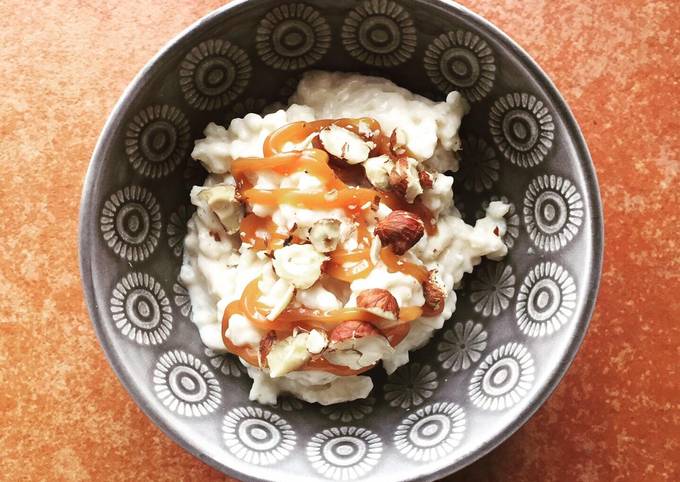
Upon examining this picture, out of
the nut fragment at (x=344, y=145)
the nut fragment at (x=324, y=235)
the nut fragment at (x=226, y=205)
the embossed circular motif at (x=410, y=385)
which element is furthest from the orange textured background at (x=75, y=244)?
the nut fragment at (x=324, y=235)

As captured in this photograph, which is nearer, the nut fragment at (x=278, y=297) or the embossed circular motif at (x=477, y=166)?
the nut fragment at (x=278, y=297)

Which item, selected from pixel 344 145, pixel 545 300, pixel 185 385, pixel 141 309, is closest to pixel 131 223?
pixel 141 309

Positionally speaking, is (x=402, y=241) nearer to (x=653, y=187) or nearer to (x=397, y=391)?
(x=397, y=391)

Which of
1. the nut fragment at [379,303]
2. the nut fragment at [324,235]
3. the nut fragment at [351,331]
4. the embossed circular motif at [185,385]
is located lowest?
the embossed circular motif at [185,385]

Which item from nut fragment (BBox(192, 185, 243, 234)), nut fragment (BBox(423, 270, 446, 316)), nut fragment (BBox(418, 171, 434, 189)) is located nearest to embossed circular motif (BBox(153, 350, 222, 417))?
nut fragment (BBox(192, 185, 243, 234))

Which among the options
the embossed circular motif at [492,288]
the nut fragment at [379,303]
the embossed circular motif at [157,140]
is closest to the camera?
the nut fragment at [379,303]

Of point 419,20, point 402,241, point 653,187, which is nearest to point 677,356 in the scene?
point 653,187

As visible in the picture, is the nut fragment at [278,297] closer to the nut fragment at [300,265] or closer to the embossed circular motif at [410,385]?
the nut fragment at [300,265]

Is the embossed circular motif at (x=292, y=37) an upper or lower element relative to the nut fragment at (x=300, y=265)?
upper
